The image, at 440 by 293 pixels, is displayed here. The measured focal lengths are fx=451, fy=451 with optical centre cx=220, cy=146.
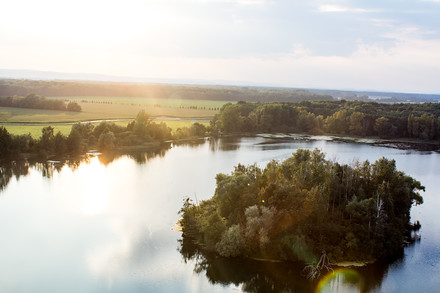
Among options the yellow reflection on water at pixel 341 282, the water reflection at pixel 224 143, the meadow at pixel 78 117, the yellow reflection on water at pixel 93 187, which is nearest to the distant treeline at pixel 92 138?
the water reflection at pixel 224 143

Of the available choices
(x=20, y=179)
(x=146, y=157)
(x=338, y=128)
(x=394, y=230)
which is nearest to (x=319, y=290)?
(x=394, y=230)

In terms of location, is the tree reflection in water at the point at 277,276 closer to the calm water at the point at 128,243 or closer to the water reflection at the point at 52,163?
the calm water at the point at 128,243

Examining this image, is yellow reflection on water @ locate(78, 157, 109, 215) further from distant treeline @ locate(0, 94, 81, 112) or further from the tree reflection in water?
distant treeline @ locate(0, 94, 81, 112)

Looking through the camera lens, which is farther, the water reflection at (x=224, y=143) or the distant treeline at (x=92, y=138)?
the water reflection at (x=224, y=143)

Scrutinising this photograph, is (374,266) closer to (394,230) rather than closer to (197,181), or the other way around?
(394,230)

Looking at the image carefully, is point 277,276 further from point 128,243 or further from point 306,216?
point 128,243

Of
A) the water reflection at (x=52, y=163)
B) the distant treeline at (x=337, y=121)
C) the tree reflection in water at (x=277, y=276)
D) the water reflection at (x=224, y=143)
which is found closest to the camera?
the tree reflection in water at (x=277, y=276)

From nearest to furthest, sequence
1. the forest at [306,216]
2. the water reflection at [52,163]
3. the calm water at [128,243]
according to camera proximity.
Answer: the calm water at [128,243], the forest at [306,216], the water reflection at [52,163]
